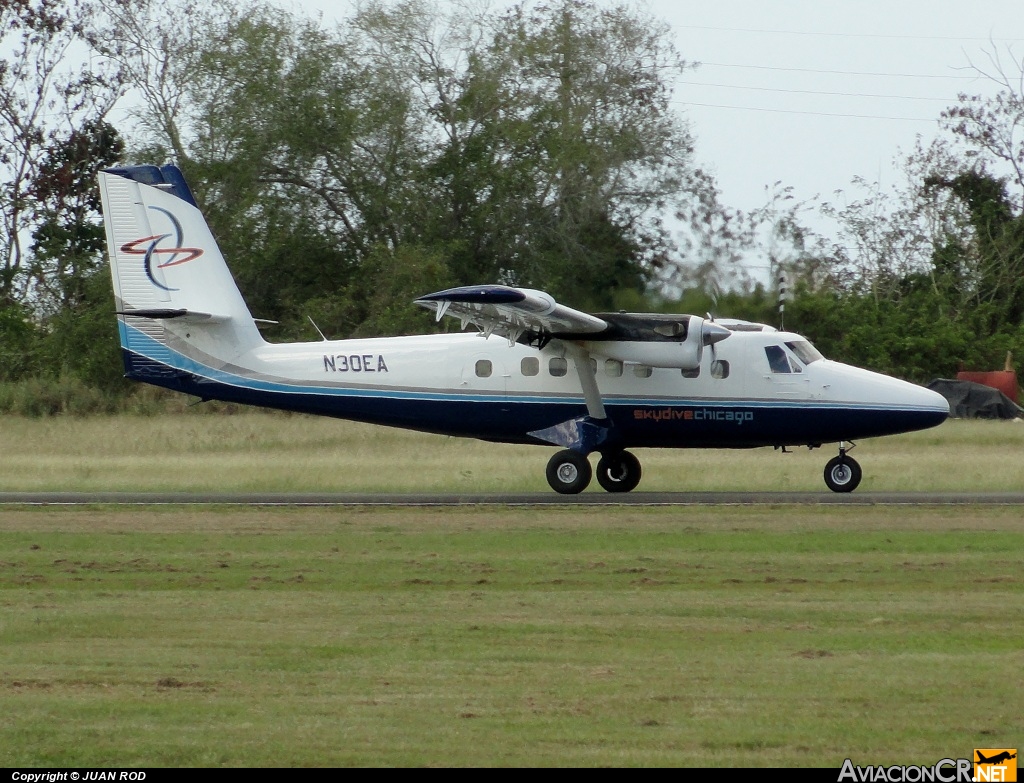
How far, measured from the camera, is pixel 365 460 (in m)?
27.1

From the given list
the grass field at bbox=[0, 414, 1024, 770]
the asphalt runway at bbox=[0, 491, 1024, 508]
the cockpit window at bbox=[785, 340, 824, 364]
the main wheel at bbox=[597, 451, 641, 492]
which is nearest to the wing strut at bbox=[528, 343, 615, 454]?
the asphalt runway at bbox=[0, 491, 1024, 508]

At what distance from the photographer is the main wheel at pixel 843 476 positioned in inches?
794

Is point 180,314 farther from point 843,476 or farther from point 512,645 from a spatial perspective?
point 512,645

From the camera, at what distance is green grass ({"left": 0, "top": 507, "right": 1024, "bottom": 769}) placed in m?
6.66

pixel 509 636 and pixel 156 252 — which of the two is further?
pixel 156 252

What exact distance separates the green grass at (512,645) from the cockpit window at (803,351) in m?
4.89

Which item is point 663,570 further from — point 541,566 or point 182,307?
point 182,307

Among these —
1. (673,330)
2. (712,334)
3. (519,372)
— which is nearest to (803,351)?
(712,334)

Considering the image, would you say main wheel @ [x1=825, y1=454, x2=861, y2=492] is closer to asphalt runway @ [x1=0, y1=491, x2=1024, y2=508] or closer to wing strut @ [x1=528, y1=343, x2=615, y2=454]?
asphalt runway @ [x1=0, y1=491, x2=1024, y2=508]

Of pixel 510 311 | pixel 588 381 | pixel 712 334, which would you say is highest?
pixel 510 311

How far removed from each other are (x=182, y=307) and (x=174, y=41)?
102 ft

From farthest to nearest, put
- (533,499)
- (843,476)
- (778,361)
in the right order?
(843,476), (778,361), (533,499)

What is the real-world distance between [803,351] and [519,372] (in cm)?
441

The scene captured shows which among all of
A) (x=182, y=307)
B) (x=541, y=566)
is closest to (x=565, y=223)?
(x=182, y=307)
